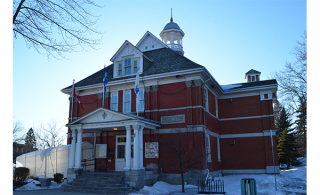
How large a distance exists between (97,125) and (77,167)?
3.28m

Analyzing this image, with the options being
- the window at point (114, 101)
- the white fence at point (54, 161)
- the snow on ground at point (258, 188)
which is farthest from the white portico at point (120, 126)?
the window at point (114, 101)

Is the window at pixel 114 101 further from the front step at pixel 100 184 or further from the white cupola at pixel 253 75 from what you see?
the white cupola at pixel 253 75

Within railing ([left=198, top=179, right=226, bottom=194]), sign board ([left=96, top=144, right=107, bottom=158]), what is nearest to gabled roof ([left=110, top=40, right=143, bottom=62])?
sign board ([left=96, top=144, right=107, bottom=158])

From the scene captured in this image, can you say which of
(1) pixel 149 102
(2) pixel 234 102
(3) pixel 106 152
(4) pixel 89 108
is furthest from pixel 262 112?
(4) pixel 89 108

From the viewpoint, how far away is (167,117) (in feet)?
62.0

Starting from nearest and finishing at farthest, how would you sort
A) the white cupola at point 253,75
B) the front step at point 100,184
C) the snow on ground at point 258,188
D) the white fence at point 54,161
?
the snow on ground at point 258,188 → the front step at point 100,184 → the white fence at point 54,161 → the white cupola at point 253,75

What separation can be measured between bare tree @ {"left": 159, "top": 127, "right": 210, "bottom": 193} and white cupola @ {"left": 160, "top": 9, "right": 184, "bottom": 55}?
11954 mm

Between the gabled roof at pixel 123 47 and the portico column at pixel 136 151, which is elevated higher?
the gabled roof at pixel 123 47

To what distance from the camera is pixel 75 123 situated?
18.4 meters

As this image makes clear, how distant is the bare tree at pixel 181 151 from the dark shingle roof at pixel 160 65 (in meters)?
4.76

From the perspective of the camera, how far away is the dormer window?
21.4 meters

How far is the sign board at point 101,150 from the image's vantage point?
20297mm

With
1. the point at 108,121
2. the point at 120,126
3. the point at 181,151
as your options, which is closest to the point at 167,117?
the point at 181,151

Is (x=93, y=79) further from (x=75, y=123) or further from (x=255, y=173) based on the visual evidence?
(x=255, y=173)
